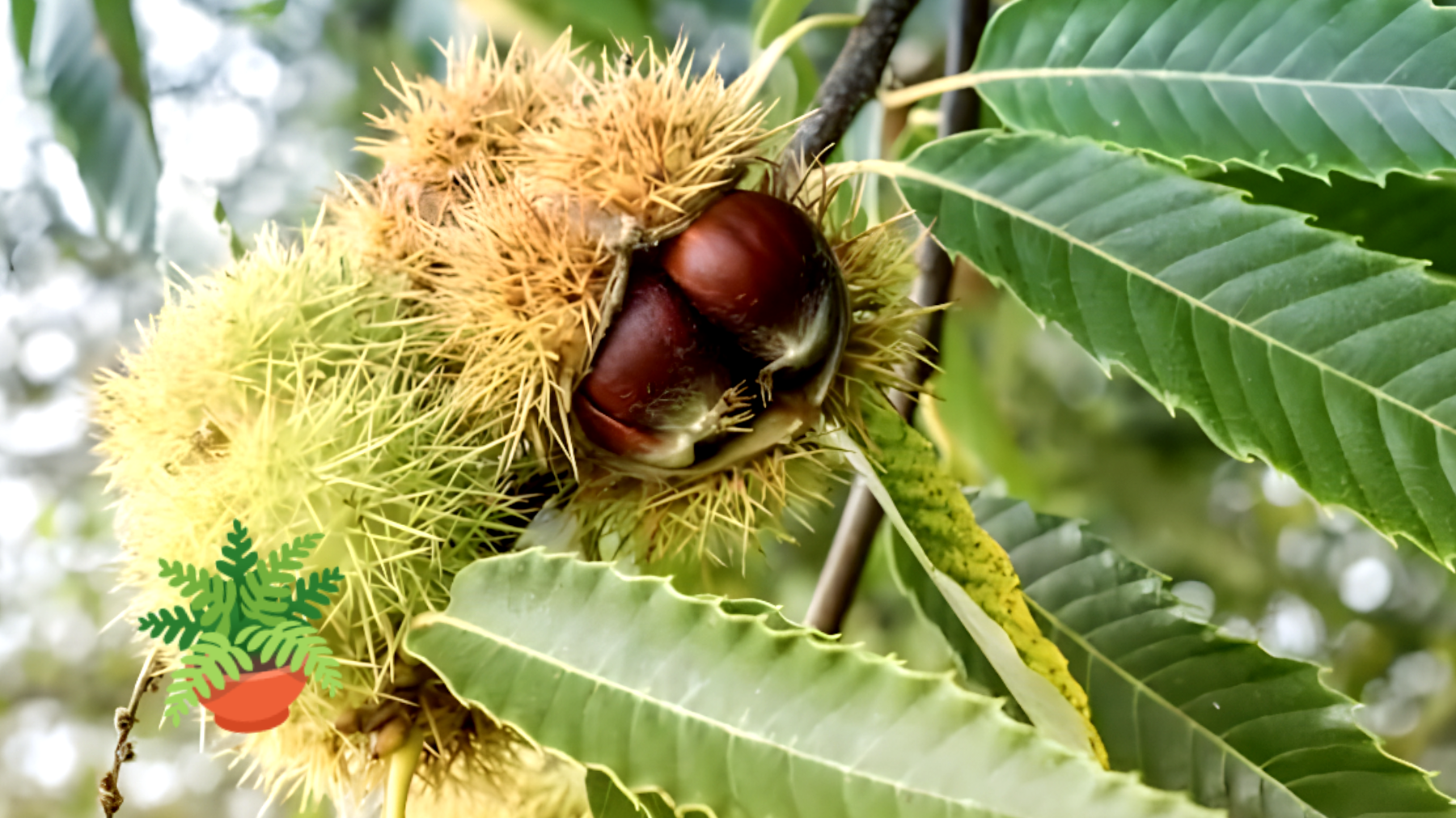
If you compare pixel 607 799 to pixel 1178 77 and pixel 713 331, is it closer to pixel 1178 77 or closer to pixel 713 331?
pixel 713 331

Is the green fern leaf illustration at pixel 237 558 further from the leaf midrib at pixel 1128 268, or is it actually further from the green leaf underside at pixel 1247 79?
the green leaf underside at pixel 1247 79

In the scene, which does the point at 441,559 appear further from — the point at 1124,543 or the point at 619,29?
the point at 1124,543

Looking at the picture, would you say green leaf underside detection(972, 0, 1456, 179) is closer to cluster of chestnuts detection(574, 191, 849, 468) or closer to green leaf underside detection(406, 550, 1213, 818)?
cluster of chestnuts detection(574, 191, 849, 468)

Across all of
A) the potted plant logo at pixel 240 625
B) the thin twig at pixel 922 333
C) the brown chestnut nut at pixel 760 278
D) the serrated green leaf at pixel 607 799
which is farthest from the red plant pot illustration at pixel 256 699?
the thin twig at pixel 922 333

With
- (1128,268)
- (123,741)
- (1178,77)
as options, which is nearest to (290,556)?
(123,741)

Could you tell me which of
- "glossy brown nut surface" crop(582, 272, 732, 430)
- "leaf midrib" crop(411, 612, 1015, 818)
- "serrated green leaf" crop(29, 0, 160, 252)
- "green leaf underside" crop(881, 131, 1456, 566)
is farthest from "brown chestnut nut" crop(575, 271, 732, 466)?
"serrated green leaf" crop(29, 0, 160, 252)

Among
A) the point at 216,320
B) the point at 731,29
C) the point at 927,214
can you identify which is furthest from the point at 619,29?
the point at 216,320
